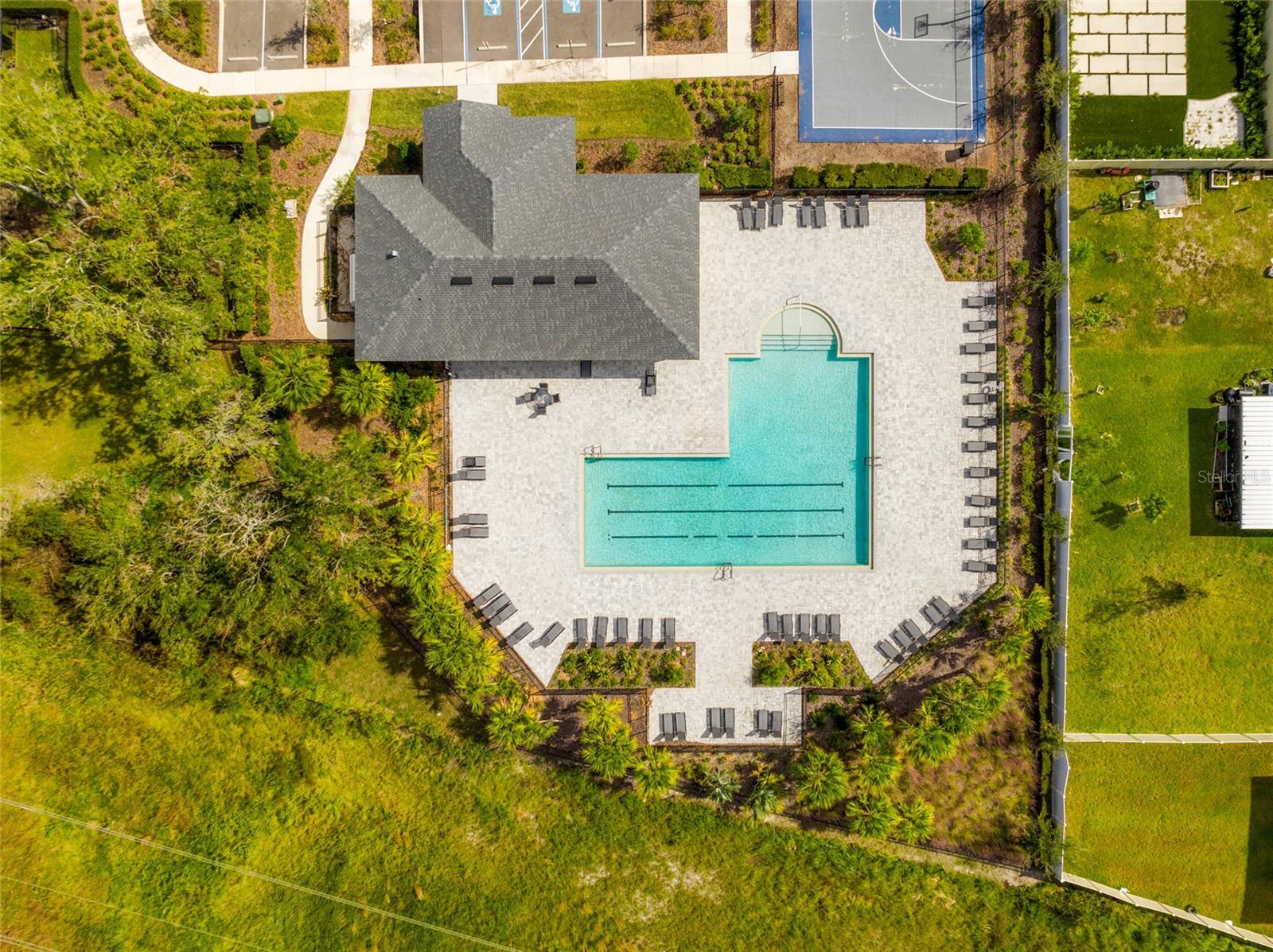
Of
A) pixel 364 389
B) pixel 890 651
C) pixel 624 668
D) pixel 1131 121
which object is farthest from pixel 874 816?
pixel 1131 121

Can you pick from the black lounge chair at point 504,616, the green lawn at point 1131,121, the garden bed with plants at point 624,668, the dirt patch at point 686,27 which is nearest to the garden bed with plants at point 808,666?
the garden bed with plants at point 624,668

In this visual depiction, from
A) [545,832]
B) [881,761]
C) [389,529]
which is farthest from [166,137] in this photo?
[881,761]

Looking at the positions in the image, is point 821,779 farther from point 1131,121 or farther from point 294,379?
point 1131,121

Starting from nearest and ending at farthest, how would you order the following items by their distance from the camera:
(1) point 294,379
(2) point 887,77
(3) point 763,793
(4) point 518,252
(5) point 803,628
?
1. (4) point 518,252
2. (3) point 763,793
3. (1) point 294,379
4. (5) point 803,628
5. (2) point 887,77

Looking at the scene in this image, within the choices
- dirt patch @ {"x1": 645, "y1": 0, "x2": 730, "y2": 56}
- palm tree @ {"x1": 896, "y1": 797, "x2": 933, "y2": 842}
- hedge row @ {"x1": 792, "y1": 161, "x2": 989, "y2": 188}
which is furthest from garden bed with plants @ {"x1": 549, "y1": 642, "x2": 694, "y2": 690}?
dirt patch @ {"x1": 645, "y1": 0, "x2": 730, "y2": 56}

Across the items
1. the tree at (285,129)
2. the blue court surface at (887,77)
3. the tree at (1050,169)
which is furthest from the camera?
the blue court surface at (887,77)

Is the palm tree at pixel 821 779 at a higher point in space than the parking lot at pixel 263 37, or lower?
lower

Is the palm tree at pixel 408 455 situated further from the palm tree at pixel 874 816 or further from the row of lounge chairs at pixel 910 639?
the palm tree at pixel 874 816

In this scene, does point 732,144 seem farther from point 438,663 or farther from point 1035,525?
point 438,663
